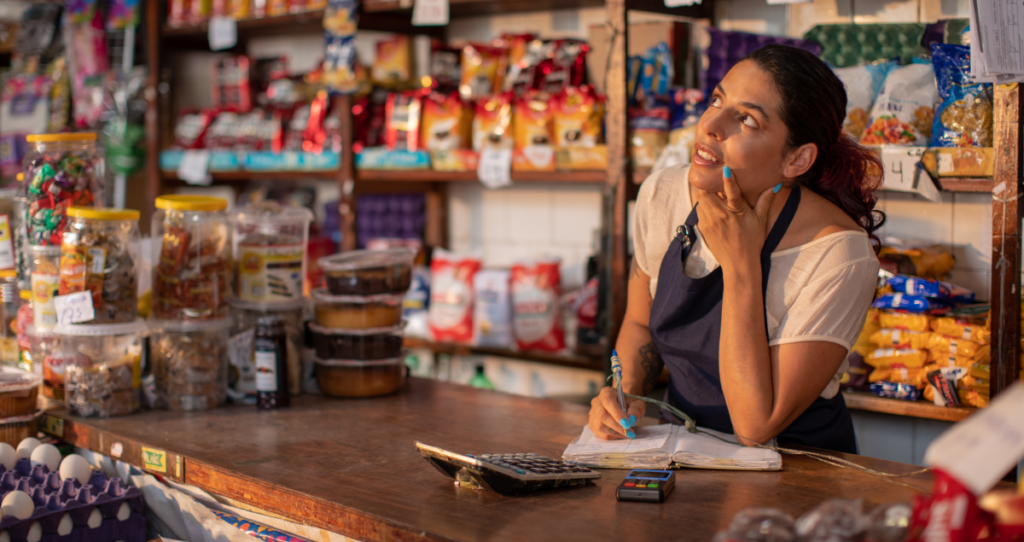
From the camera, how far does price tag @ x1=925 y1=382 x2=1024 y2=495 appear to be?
78 centimetres

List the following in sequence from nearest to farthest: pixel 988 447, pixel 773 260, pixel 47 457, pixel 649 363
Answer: pixel 988 447, pixel 773 260, pixel 47 457, pixel 649 363

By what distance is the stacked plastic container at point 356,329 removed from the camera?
84.8 inches

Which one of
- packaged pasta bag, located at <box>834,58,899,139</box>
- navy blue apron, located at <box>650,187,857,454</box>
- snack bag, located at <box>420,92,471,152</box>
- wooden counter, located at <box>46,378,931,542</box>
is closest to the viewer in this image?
wooden counter, located at <box>46,378,931,542</box>

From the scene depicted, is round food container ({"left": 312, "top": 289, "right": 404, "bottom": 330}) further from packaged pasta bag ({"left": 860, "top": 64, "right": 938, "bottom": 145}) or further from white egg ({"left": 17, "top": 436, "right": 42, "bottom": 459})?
packaged pasta bag ({"left": 860, "top": 64, "right": 938, "bottom": 145})

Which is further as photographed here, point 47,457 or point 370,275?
point 370,275

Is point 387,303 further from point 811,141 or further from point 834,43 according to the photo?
point 834,43

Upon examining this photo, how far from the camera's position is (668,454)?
60.0 inches

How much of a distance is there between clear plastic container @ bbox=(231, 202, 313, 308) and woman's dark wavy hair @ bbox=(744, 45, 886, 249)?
47.9 inches

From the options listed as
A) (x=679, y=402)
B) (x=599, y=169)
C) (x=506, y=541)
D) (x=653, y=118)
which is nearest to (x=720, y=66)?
(x=653, y=118)

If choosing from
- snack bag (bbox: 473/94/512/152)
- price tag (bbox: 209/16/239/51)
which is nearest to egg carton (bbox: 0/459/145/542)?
snack bag (bbox: 473/94/512/152)

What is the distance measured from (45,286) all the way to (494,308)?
1496 mm

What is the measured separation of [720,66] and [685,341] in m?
1.09

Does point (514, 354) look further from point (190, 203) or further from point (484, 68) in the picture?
point (190, 203)

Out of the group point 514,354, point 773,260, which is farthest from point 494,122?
point 773,260
